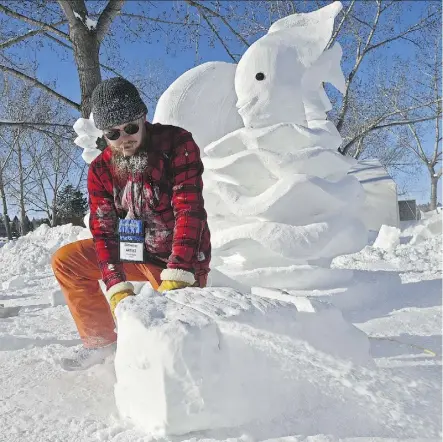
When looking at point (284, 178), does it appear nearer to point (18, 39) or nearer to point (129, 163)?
point (129, 163)

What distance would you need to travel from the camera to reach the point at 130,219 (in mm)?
2123

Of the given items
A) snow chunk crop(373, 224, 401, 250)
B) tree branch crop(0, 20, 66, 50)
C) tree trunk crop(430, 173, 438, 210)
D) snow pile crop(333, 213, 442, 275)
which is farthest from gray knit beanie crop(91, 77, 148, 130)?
tree trunk crop(430, 173, 438, 210)

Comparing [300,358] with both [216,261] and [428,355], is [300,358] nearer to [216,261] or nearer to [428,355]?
[428,355]

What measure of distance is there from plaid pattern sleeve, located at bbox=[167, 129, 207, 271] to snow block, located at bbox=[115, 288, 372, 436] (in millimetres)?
274

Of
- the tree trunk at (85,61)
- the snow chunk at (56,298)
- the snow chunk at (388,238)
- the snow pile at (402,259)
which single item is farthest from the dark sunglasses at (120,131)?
the snow chunk at (388,238)

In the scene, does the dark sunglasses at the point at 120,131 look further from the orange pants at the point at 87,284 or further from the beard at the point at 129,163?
the orange pants at the point at 87,284

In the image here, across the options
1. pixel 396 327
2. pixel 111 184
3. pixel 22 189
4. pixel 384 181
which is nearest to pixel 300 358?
pixel 111 184

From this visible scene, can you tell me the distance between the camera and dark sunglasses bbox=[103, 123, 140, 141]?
1.95 metres

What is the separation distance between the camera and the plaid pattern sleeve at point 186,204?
186 centimetres

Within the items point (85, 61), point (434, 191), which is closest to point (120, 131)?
point (85, 61)

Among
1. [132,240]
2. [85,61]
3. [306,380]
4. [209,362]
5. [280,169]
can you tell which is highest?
[85,61]

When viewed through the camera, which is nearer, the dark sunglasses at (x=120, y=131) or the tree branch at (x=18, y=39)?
the dark sunglasses at (x=120, y=131)

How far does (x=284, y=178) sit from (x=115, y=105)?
6.27 feet

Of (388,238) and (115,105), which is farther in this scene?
(388,238)
